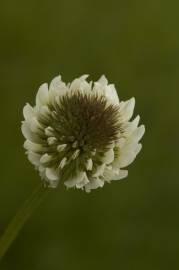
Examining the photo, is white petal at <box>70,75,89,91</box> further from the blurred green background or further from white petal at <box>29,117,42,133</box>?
the blurred green background

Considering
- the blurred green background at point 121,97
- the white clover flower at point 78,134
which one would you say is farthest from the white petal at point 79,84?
the blurred green background at point 121,97

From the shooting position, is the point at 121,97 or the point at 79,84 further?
the point at 121,97

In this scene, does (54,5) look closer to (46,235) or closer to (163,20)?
(163,20)

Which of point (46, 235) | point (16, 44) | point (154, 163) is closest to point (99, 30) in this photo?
point (16, 44)

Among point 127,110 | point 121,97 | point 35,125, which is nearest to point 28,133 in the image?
point 35,125

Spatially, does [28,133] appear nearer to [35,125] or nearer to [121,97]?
[35,125]
